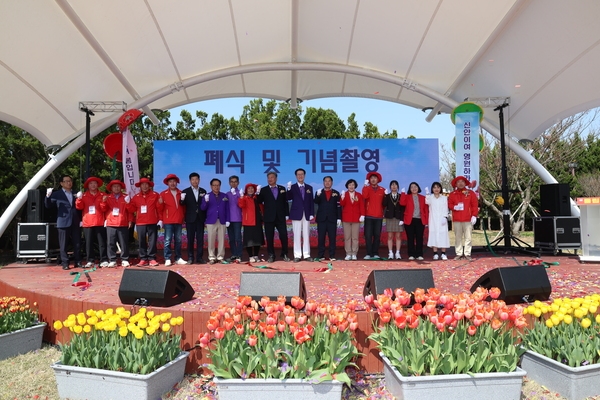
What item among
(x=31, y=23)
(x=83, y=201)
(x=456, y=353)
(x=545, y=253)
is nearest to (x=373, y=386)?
(x=456, y=353)

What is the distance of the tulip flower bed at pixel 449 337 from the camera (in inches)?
79.8

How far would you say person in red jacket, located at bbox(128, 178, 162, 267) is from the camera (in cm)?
589

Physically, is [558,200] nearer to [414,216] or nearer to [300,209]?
[414,216]

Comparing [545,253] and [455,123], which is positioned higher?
[455,123]

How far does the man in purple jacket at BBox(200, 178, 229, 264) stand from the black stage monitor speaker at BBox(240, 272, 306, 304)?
339 cm

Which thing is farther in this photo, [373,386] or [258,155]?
[258,155]

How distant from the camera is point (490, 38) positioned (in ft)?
20.6

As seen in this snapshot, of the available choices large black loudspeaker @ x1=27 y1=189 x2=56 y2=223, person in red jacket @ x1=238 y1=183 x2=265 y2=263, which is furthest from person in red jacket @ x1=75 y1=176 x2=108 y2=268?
person in red jacket @ x1=238 y1=183 x2=265 y2=263

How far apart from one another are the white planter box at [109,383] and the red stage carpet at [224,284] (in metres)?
0.44

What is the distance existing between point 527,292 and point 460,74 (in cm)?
540

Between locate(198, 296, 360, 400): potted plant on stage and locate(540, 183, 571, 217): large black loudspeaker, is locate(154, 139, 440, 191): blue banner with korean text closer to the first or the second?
locate(540, 183, 571, 217): large black loudspeaker

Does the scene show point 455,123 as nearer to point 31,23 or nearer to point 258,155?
point 258,155

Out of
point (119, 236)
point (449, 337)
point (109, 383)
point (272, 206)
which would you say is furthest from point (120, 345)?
point (272, 206)

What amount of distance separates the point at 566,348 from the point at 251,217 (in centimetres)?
453
